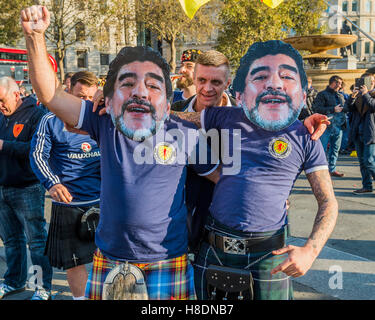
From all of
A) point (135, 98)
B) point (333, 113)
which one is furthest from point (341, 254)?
point (333, 113)

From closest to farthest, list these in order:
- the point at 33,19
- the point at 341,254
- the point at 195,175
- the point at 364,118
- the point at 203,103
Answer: the point at 33,19 < the point at 195,175 < the point at 203,103 < the point at 341,254 < the point at 364,118

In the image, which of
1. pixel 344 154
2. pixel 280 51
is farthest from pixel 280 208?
pixel 344 154

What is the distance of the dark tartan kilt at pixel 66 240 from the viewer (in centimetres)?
327

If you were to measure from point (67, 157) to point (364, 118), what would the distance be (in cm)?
567

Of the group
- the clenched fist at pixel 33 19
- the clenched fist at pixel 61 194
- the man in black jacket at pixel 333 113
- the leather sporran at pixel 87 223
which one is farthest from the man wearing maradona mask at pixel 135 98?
the man in black jacket at pixel 333 113

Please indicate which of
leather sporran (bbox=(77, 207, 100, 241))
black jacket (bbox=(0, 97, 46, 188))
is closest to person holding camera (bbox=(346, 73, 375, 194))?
leather sporran (bbox=(77, 207, 100, 241))

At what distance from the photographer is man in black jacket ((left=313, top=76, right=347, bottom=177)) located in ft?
27.4

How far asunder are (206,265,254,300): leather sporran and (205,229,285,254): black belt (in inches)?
4.1

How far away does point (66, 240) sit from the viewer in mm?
3289

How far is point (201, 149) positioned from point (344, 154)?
1029cm

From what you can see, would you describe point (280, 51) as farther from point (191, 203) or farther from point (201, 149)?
point (191, 203)

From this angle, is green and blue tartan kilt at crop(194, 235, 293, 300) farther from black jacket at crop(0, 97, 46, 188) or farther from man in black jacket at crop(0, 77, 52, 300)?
black jacket at crop(0, 97, 46, 188)

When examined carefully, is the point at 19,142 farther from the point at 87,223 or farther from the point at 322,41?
the point at 322,41

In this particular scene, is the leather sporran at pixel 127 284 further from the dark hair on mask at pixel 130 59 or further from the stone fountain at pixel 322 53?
the stone fountain at pixel 322 53
